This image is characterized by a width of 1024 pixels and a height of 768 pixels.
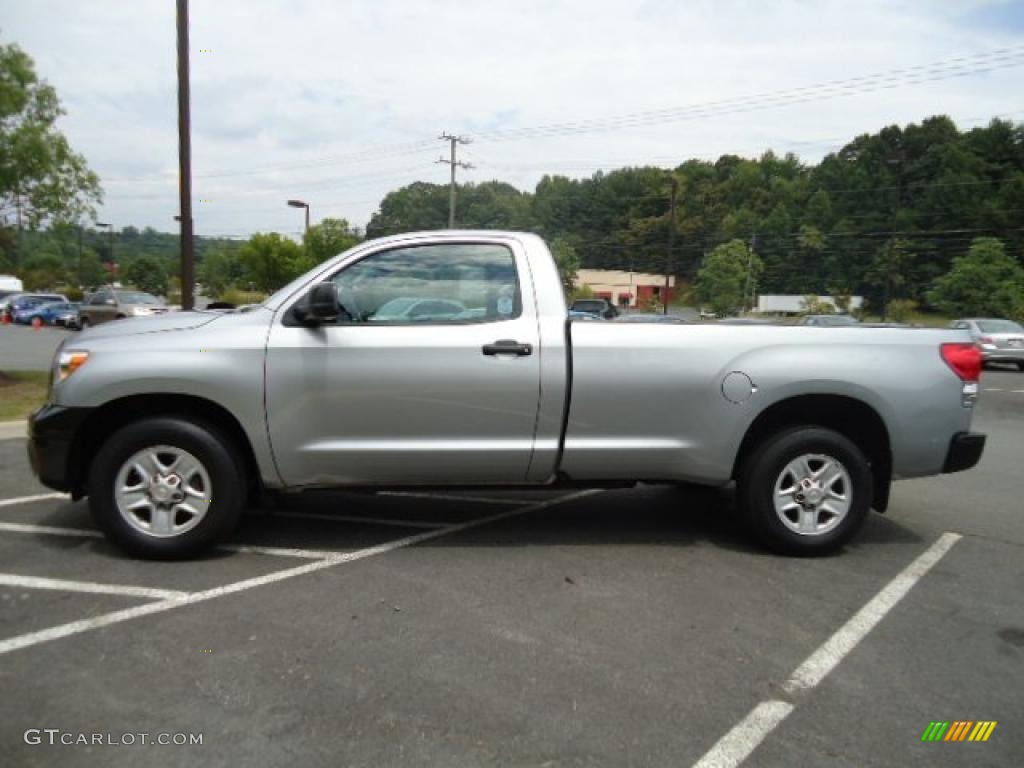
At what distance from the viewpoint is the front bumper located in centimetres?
415

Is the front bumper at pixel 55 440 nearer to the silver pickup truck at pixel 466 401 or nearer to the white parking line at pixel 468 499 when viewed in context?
the silver pickup truck at pixel 466 401

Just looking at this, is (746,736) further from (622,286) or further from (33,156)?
(622,286)

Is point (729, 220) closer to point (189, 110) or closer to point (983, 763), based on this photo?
point (189, 110)

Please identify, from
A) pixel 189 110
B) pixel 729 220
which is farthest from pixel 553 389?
pixel 729 220

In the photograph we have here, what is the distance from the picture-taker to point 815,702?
2.94 metres

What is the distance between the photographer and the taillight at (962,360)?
14.8ft

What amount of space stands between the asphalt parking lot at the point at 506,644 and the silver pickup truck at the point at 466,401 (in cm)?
45

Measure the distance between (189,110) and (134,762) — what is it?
37.1ft

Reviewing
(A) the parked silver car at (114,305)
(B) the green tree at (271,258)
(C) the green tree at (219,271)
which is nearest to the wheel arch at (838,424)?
(A) the parked silver car at (114,305)

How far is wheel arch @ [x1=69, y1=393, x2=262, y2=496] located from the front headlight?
0.26 meters

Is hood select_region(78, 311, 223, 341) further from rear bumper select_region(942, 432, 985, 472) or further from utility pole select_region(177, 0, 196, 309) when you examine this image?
utility pole select_region(177, 0, 196, 309)

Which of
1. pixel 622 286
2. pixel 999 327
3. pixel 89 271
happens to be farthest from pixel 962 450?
pixel 89 271

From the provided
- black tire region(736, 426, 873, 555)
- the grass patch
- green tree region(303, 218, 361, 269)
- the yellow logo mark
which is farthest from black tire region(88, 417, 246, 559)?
green tree region(303, 218, 361, 269)

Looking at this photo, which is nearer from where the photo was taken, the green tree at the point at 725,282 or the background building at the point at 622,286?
the green tree at the point at 725,282
